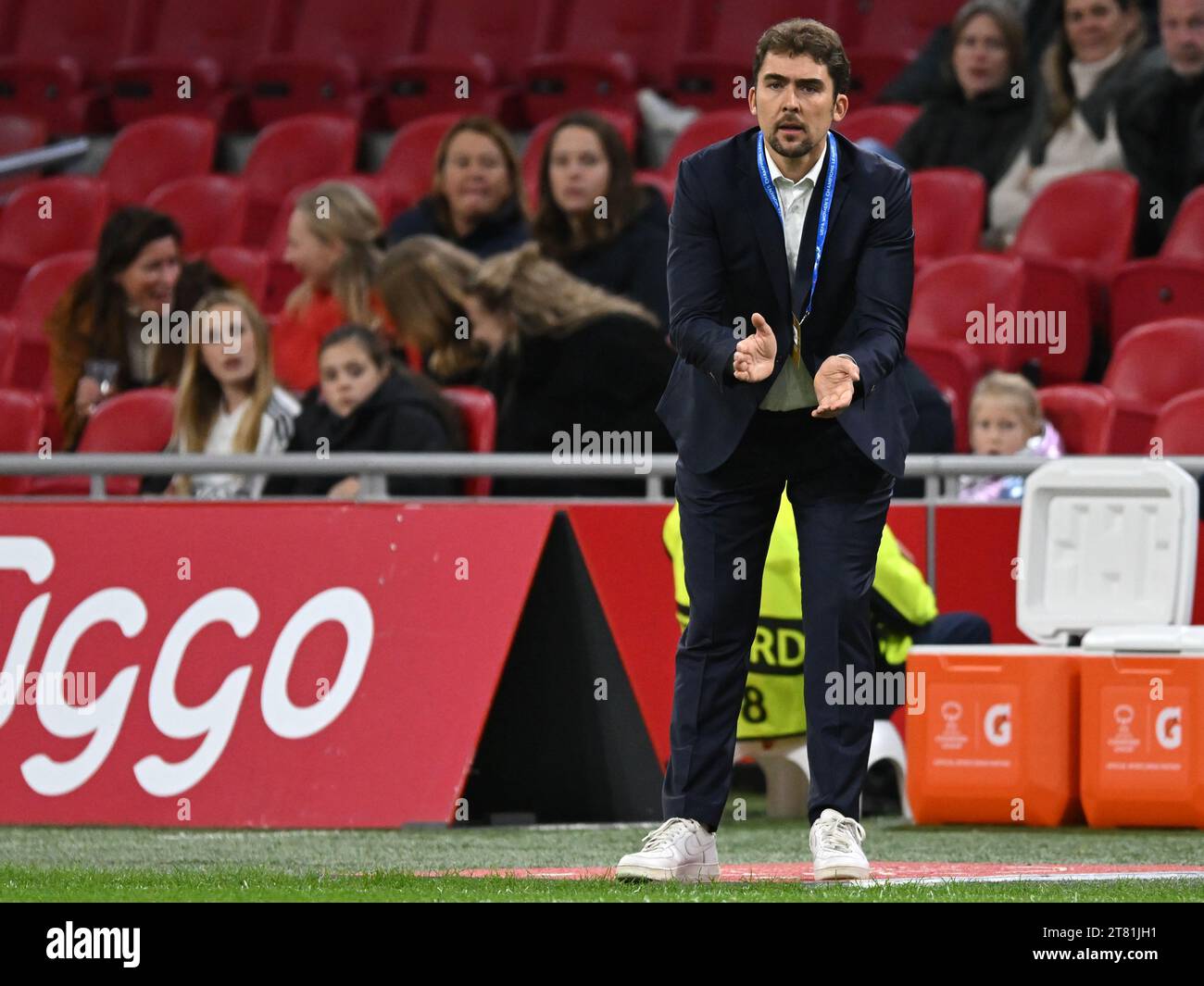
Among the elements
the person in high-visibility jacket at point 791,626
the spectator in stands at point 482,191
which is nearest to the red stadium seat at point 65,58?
the spectator in stands at point 482,191

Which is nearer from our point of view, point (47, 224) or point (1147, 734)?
point (1147, 734)

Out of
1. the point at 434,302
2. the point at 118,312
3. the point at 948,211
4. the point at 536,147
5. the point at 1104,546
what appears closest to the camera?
the point at 1104,546

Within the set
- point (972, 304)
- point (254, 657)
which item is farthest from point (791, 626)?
point (972, 304)

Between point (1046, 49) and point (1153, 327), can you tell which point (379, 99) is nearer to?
point (1046, 49)

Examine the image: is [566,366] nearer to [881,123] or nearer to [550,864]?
[550,864]

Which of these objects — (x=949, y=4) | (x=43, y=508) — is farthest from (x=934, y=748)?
(x=949, y=4)

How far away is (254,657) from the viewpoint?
727 cm

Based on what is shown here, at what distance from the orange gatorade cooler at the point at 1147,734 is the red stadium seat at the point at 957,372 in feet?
8.64

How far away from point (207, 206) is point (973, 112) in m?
4.37

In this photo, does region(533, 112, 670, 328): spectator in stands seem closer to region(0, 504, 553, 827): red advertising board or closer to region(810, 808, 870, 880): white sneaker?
Result: region(0, 504, 553, 827): red advertising board

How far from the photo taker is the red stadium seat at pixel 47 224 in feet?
44.4

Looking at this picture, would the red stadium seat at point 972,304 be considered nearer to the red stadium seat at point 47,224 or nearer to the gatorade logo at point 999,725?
the gatorade logo at point 999,725

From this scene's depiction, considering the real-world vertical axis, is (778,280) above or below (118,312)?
below
